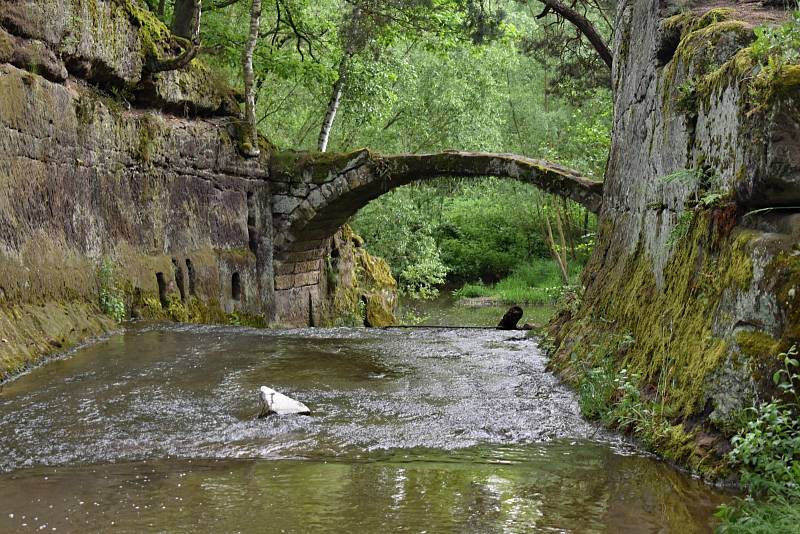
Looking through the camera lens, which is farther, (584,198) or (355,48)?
(355,48)

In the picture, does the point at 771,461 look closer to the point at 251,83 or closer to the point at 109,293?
the point at 109,293

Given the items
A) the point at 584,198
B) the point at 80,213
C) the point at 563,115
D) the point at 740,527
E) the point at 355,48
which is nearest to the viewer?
the point at 740,527

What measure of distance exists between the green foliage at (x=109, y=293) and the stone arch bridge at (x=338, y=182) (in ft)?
17.4

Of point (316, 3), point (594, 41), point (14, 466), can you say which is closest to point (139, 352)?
point (14, 466)

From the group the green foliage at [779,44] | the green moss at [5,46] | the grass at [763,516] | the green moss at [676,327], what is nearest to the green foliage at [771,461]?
the grass at [763,516]

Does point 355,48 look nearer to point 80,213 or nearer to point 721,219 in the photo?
point 80,213

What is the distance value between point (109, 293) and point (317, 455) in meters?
5.45

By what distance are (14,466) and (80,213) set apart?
5.02 meters

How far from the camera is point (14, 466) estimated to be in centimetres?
439

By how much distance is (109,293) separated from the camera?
9.41 metres

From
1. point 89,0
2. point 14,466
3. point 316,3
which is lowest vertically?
point 14,466

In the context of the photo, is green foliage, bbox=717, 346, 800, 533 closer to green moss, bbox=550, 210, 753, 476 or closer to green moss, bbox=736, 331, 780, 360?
green moss, bbox=736, 331, 780, 360

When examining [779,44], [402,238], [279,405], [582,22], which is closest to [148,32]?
[582,22]

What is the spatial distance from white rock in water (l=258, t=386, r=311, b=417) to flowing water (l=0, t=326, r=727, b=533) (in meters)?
0.11
